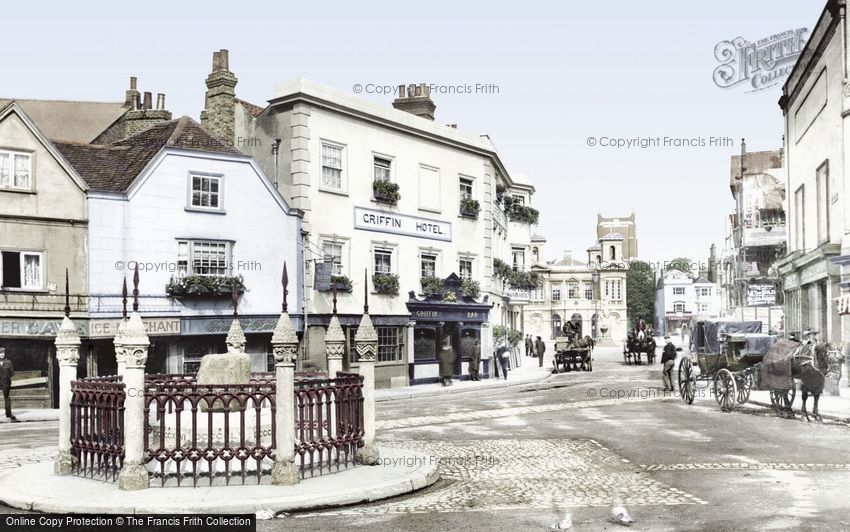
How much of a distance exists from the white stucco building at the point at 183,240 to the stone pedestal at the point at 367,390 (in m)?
14.8

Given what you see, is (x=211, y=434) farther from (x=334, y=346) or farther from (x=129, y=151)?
(x=129, y=151)

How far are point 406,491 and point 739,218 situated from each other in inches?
2361

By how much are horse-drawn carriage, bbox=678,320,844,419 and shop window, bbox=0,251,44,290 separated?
19.2 metres

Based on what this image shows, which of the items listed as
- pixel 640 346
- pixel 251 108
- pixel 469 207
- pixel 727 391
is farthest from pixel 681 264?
pixel 727 391

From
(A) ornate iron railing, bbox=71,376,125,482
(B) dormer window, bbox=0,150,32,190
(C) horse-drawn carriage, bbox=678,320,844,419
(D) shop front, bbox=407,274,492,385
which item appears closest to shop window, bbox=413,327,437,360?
(D) shop front, bbox=407,274,492,385

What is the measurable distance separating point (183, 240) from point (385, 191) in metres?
8.63

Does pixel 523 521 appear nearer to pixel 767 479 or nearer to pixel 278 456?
pixel 278 456

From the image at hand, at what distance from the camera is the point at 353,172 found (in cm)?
3241

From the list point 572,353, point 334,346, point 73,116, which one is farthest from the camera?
point 73,116

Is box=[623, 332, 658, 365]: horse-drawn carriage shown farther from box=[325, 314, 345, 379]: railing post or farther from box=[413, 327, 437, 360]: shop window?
box=[325, 314, 345, 379]: railing post

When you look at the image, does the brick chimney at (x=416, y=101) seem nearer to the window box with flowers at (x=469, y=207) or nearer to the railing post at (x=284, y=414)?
the window box with flowers at (x=469, y=207)

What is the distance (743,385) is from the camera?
72.2 feet

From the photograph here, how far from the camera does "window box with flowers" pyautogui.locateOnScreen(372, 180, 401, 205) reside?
108 feet

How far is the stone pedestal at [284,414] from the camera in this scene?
10.9m
